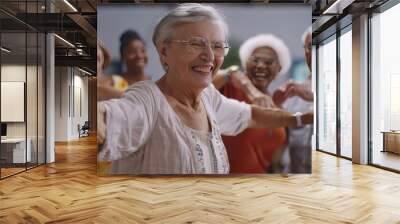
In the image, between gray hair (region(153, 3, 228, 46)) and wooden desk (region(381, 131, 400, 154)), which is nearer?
gray hair (region(153, 3, 228, 46))

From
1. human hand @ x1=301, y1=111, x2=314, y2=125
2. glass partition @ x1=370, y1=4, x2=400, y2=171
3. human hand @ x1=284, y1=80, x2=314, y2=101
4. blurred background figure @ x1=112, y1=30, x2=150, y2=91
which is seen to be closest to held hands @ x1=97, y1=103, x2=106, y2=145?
blurred background figure @ x1=112, y1=30, x2=150, y2=91

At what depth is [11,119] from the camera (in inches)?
276

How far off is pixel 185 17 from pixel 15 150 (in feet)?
12.4

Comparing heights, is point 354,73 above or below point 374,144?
above

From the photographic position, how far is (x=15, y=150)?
7.18m

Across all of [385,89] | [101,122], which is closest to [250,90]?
[101,122]

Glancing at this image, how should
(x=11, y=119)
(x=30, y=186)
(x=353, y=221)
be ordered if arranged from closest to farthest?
(x=353, y=221)
(x=30, y=186)
(x=11, y=119)

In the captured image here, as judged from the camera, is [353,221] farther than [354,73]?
No

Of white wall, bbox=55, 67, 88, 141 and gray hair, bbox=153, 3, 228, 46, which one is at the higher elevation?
gray hair, bbox=153, 3, 228, 46

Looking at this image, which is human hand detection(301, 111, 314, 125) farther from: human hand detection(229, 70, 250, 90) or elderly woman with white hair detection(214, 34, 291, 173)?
human hand detection(229, 70, 250, 90)

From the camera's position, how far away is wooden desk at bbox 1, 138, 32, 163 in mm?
6758

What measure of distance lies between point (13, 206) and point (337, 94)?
26.1 ft

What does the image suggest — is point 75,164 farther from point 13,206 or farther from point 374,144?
point 374,144

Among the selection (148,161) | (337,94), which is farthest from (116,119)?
(337,94)
